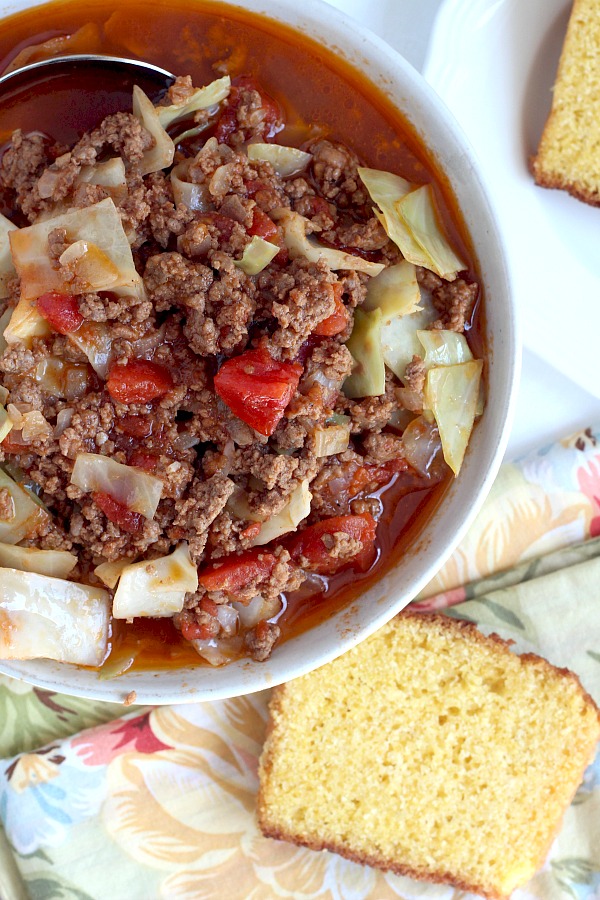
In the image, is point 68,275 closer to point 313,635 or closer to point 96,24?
point 96,24

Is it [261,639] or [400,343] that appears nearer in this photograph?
[400,343]

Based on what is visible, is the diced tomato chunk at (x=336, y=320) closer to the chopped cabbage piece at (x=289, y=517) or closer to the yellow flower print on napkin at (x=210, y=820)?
the chopped cabbage piece at (x=289, y=517)

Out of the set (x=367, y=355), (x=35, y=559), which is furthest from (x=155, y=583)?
(x=367, y=355)

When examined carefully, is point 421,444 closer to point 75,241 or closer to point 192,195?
point 192,195

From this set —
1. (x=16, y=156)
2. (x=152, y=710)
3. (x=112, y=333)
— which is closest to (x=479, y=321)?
(x=112, y=333)

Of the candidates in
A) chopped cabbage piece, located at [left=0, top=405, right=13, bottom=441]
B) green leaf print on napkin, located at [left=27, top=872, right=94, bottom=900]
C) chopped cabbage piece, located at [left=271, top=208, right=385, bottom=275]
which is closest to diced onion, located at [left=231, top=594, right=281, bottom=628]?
chopped cabbage piece, located at [left=0, top=405, right=13, bottom=441]

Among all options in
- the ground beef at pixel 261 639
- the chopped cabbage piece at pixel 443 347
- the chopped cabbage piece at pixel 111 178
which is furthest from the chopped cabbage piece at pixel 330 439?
the chopped cabbage piece at pixel 111 178
